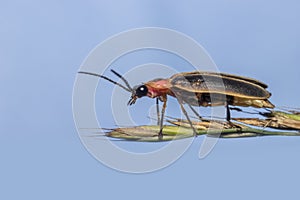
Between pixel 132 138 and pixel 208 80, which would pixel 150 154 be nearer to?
pixel 132 138

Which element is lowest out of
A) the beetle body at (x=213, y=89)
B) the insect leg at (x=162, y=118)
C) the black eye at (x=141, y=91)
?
the insect leg at (x=162, y=118)

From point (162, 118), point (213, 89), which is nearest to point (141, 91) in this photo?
point (162, 118)

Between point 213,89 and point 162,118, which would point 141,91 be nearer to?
point 162,118

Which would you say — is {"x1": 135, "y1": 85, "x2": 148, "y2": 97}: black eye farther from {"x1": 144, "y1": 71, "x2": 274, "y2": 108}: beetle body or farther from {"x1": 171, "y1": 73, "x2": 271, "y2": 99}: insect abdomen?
{"x1": 171, "y1": 73, "x2": 271, "y2": 99}: insect abdomen

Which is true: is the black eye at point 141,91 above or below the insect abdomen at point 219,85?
below

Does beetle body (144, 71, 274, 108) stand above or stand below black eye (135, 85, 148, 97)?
above

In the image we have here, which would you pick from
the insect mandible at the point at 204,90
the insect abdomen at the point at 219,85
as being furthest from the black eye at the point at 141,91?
the insect abdomen at the point at 219,85

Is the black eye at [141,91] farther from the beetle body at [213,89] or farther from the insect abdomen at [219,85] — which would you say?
the insect abdomen at [219,85]

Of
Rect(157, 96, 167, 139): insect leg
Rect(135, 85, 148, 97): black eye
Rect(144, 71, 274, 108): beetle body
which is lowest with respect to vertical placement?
Rect(157, 96, 167, 139): insect leg

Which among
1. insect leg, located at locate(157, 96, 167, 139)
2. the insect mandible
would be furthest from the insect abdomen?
insect leg, located at locate(157, 96, 167, 139)
